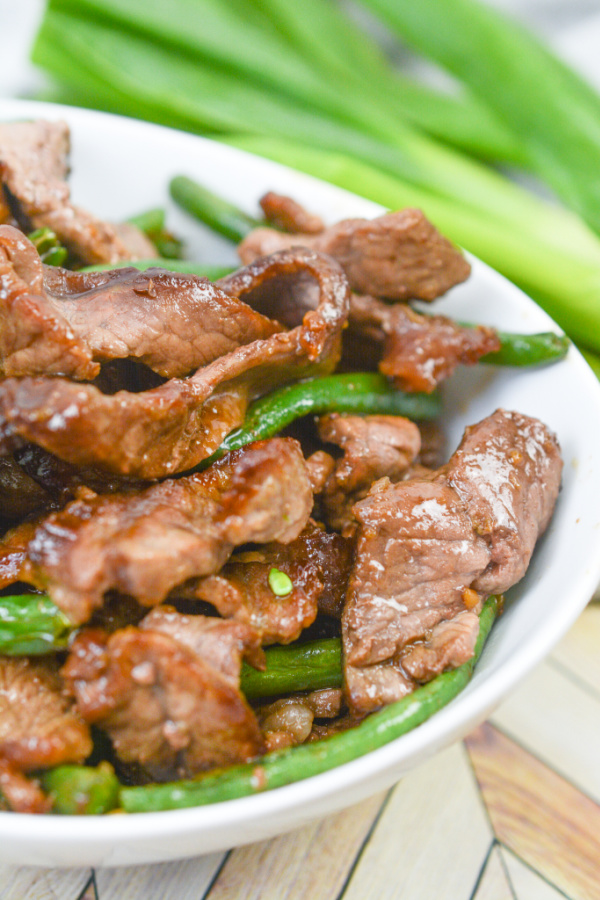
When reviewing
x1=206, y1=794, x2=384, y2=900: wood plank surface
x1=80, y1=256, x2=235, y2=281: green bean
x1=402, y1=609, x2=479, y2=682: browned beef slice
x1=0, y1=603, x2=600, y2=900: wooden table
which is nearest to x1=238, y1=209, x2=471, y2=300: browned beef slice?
x1=80, y1=256, x2=235, y2=281: green bean

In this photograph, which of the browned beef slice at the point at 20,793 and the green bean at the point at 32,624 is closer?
the browned beef slice at the point at 20,793

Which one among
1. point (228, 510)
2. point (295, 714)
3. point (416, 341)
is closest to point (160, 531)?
point (228, 510)

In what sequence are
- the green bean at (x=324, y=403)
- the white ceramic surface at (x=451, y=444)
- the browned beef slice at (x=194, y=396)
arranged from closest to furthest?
the white ceramic surface at (x=451, y=444) < the browned beef slice at (x=194, y=396) < the green bean at (x=324, y=403)

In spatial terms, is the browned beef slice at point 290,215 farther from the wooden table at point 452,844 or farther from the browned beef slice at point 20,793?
the browned beef slice at point 20,793

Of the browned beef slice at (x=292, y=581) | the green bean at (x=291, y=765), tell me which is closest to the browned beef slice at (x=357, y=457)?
the browned beef slice at (x=292, y=581)

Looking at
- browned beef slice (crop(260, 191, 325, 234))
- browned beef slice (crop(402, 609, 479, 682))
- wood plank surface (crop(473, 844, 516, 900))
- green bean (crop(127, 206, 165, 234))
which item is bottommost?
wood plank surface (crop(473, 844, 516, 900))

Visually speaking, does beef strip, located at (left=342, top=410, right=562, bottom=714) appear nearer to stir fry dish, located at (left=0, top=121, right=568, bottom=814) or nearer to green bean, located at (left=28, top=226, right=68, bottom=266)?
stir fry dish, located at (left=0, top=121, right=568, bottom=814)
